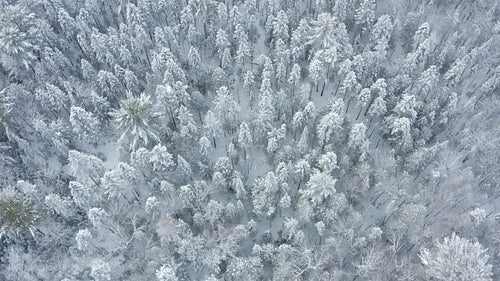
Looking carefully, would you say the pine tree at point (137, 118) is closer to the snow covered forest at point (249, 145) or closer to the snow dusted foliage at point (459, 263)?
the snow covered forest at point (249, 145)

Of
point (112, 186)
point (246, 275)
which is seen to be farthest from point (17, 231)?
point (246, 275)

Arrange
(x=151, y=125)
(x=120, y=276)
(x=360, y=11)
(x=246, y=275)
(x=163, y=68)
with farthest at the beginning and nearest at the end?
(x=360, y=11)
(x=163, y=68)
(x=151, y=125)
(x=120, y=276)
(x=246, y=275)

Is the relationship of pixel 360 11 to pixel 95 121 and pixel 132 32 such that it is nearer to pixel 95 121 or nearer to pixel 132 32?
pixel 132 32

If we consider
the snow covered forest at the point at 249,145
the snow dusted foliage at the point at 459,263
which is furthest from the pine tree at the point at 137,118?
the snow dusted foliage at the point at 459,263

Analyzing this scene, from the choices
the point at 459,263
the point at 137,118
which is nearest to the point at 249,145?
→ the point at 137,118

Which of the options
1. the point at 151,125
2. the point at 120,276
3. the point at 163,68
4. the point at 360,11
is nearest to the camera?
the point at 120,276

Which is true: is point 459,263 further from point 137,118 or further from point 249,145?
point 137,118

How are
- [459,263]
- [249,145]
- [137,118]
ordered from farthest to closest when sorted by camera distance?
[249,145], [137,118], [459,263]

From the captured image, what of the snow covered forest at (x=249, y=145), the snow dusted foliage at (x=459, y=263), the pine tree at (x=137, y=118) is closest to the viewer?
the snow dusted foliage at (x=459, y=263)

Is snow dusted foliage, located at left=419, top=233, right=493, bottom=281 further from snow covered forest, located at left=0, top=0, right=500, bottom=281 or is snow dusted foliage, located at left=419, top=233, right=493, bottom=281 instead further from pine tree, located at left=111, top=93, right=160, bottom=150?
pine tree, located at left=111, top=93, right=160, bottom=150
